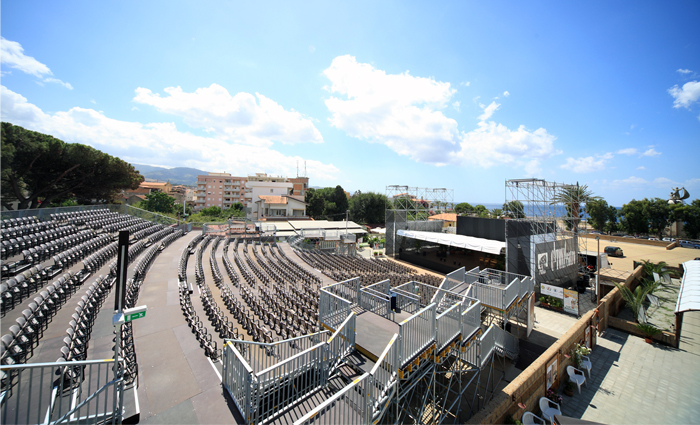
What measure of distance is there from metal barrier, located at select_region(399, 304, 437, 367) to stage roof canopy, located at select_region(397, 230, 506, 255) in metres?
16.0

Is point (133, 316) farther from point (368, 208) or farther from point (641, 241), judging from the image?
point (368, 208)

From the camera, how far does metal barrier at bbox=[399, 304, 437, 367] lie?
4988mm

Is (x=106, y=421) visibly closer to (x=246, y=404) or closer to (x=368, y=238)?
(x=246, y=404)

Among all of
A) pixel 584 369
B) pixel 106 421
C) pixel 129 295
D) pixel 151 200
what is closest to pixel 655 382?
pixel 584 369

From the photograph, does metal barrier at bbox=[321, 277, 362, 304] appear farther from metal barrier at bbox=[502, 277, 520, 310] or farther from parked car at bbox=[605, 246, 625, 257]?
parked car at bbox=[605, 246, 625, 257]

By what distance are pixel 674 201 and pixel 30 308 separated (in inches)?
2577

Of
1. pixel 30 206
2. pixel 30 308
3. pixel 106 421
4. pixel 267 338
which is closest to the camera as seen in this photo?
pixel 106 421

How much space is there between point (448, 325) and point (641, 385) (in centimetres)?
850


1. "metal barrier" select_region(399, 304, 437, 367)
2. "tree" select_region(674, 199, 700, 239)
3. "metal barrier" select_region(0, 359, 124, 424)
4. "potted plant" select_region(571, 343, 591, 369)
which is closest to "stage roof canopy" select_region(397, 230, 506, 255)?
"potted plant" select_region(571, 343, 591, 369)

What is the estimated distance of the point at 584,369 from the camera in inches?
381

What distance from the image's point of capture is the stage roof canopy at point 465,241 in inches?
773

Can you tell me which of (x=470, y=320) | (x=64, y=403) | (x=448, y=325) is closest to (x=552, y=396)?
(x=470, y=320)

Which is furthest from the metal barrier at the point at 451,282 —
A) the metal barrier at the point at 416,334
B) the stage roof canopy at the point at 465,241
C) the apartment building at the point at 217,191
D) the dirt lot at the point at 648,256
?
the apartment building at the point at 217,191

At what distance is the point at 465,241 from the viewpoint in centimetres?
2173
